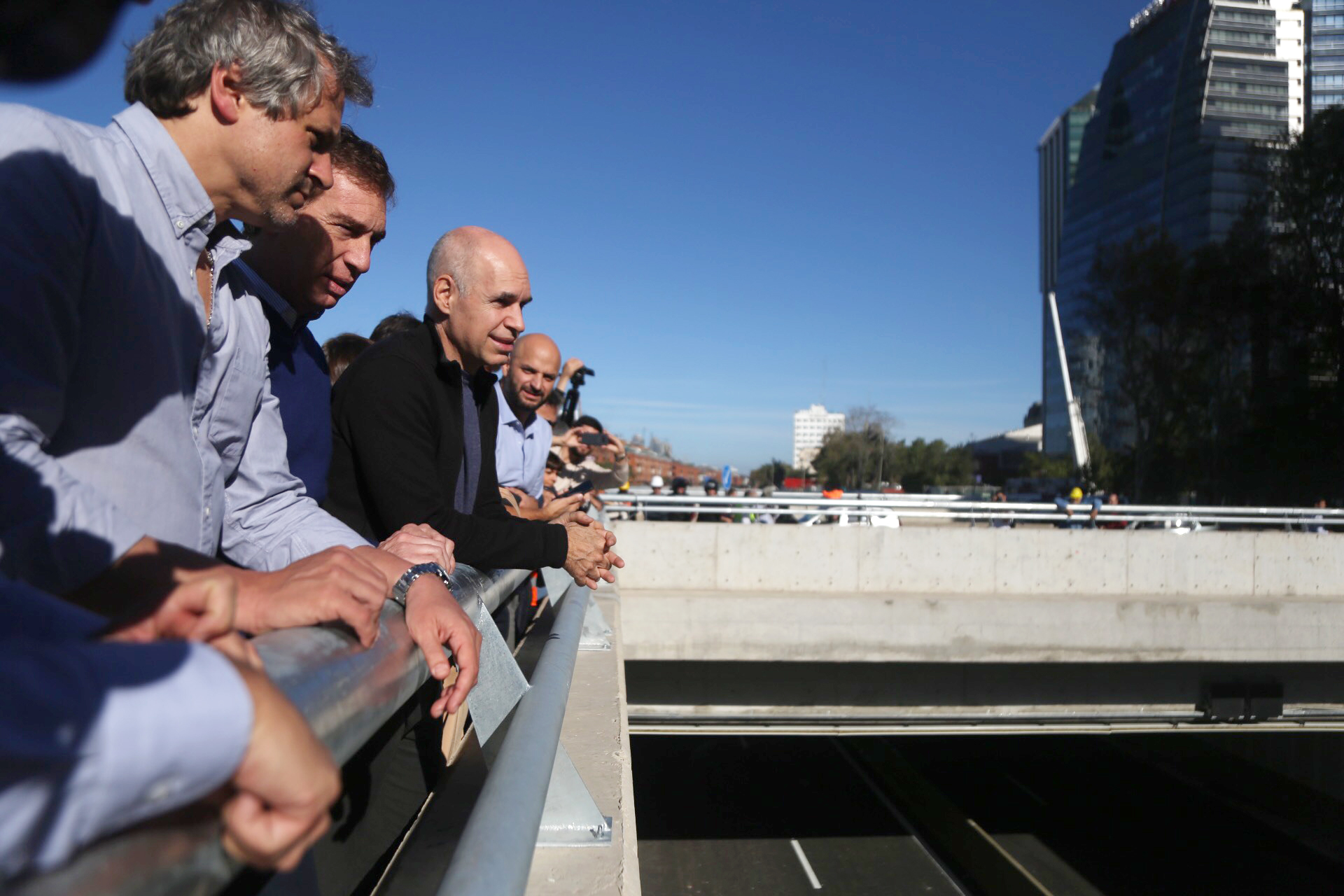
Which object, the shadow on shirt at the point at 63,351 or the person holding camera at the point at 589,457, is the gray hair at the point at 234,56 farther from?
the person holding camera at the point at 589,457

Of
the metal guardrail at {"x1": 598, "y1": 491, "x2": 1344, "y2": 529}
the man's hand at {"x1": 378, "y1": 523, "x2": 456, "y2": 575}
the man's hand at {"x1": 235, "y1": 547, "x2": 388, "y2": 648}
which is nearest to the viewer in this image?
the man's hand at {"x1": 235, "y1": 547, "x2": 388, "y2": 648}

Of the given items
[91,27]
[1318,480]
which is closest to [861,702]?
[91,27]

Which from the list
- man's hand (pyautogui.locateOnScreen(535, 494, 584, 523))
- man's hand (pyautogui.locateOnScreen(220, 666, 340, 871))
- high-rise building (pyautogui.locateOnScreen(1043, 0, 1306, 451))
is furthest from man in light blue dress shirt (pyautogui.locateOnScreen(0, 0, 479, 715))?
high-rise building (pyautogui.locateOnScreen(1043, 0, 1306, 451))

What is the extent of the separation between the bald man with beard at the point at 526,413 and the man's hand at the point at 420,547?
8.22ft

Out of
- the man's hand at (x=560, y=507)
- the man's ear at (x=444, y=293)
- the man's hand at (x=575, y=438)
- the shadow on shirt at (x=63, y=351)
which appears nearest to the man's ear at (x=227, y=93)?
the shadow on shirt at (x=63, y=351)

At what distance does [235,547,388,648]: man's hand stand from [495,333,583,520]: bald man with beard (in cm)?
327

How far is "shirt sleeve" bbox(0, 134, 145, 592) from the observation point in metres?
1.02

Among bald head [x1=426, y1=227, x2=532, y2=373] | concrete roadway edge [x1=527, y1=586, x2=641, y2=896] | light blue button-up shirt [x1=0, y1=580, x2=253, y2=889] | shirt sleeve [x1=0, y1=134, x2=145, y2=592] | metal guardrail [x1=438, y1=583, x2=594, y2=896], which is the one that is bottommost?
concrete roadway edge [x1=527, y1=586, x2=641, y2=896]

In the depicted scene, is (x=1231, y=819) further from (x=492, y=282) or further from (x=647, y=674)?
(x=492, y=282)

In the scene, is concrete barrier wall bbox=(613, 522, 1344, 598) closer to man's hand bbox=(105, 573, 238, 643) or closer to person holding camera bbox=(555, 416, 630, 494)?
person holding camera bbox=(555, 416, 630, 494)

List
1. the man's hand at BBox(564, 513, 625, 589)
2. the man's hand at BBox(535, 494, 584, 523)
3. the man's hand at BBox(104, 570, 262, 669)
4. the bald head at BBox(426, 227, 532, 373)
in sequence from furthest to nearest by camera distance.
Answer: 1. the man's hand at BBox(535, 494, 584, 523)
2. the bald head at BBox(426, 227, 532, 373)
3. the man's hand at BBox(564, 513, 625, 589)
4. the man's hand at BBox(104, 570, 262, 669)

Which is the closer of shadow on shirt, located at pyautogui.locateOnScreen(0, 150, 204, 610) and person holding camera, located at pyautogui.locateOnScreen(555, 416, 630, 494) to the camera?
shadow on shirt, located at pyautogui.locateOnScreen(0, 150, 204, 610)

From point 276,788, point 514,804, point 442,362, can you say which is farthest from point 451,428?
point 276,788

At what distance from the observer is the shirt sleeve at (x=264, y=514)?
6.29ft
